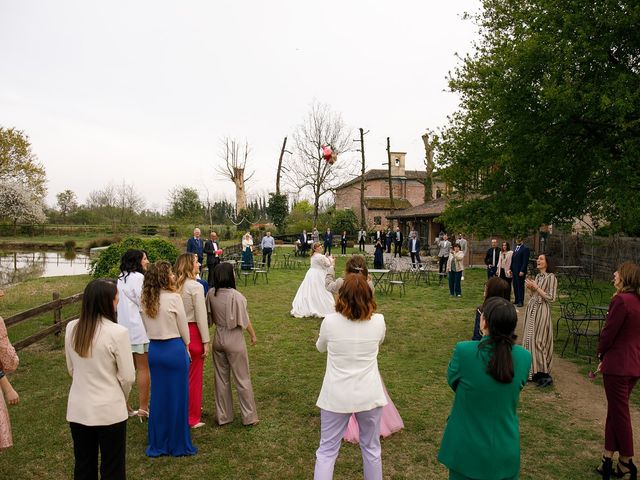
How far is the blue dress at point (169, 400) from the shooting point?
4.66 metres

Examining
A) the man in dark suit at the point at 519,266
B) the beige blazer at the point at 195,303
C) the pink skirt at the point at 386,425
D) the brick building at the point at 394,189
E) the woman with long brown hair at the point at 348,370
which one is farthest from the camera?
the brick building at the point at 394,189

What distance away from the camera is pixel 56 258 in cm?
3303

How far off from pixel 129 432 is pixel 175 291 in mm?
1907

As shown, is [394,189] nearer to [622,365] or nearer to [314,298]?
[314,298]

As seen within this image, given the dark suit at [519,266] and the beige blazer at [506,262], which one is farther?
the beige blazer at [506,262]

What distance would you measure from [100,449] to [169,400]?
1277 mm

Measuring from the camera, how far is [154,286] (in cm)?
464

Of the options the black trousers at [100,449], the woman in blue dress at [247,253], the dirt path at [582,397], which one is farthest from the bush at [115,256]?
the dirt path at [582,397]

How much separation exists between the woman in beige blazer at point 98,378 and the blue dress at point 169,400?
124 cm

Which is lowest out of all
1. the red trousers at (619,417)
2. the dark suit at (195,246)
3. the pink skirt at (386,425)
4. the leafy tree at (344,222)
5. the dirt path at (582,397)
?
the dirt path at (582,397)

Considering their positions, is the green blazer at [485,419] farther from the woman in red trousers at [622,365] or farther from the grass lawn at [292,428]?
the woman in red trousers at [622,365]

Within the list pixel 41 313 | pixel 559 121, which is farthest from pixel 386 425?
pixel 559 121

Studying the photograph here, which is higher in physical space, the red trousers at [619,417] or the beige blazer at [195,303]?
the beige blazer at [195,303]

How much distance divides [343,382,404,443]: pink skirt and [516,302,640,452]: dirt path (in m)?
2.37
